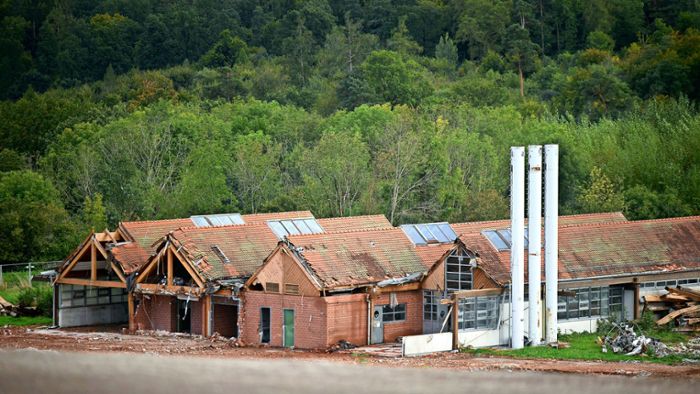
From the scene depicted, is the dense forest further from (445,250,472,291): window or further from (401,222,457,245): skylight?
(445,250,472,291): window

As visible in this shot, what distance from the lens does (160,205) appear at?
8300cm

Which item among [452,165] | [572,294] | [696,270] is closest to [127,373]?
[572,294]

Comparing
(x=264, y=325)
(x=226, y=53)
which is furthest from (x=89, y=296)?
(x=226, y=53)

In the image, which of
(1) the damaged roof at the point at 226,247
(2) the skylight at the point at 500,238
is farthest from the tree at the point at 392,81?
(2) the skylight at the point at 500,238

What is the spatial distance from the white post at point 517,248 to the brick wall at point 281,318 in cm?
650

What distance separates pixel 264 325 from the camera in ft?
172

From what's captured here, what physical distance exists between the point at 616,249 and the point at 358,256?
10511 millimetres

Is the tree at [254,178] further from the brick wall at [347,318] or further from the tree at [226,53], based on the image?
the tree at [226,53]

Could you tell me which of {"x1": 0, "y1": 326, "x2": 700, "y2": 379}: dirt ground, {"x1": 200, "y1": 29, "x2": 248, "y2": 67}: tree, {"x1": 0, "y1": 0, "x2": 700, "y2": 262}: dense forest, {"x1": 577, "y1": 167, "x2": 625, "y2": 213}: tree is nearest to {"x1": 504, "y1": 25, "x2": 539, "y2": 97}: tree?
{"x1": 0, "y1": 0, "x2": 700, "y2": 262}: dense forest

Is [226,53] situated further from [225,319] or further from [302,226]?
[225,319]

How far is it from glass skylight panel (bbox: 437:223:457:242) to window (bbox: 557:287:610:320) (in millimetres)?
5350

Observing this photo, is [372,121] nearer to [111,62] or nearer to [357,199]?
[357,199]

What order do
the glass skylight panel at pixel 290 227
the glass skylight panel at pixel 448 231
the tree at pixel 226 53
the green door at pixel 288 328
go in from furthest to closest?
the tree at pixel 226 53 < the glass skylight panel at pixel 290 227 < the glass skylight panel at pixel 448 231 < the green door at pixel 288 328

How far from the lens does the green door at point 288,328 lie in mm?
51531
